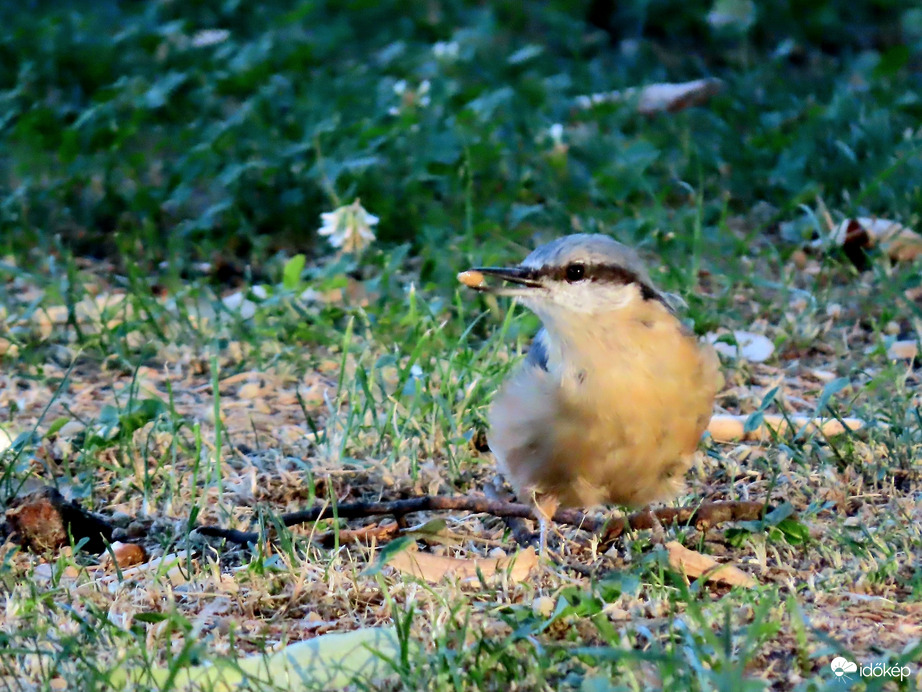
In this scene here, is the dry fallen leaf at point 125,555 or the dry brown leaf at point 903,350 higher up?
the dry fallen leaf at point 125,555

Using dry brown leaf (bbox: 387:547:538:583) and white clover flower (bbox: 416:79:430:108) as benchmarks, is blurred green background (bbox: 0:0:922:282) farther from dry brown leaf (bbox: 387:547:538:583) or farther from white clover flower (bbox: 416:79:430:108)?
dry brown leaf (bbox: 387:547:538:583)

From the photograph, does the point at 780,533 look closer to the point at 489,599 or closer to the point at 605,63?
the point at 489,599

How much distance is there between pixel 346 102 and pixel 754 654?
5.20m

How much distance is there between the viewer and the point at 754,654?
2.77m

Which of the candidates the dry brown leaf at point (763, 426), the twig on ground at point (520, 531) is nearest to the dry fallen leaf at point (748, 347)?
the dry brown leaf at point (763, 426)

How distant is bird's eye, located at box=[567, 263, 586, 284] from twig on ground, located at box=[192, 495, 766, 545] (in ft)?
2.10

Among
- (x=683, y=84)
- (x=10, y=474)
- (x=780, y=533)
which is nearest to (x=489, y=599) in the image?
(x=780, y=533)

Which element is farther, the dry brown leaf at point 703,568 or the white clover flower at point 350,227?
the white clover flower at point 350,227

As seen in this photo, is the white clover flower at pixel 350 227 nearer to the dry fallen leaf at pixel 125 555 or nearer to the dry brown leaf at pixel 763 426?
the dry brown leaf at pixel 763 426

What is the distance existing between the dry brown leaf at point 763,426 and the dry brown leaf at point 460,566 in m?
1.10

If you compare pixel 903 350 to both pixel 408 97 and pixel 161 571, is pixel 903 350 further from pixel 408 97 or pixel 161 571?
pixel 408 97

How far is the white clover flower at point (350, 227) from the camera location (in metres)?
5.46

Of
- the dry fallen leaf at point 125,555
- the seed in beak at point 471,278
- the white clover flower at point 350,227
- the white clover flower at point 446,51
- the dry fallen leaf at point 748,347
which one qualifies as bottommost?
the white clover flower at point 446,51

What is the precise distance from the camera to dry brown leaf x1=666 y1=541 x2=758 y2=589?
3.18 meters
